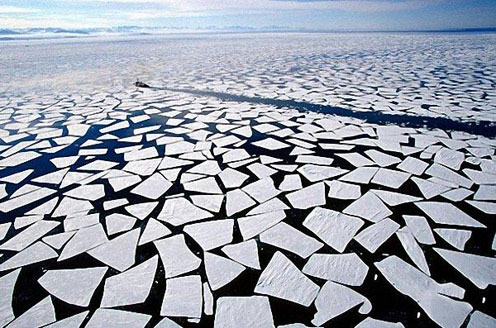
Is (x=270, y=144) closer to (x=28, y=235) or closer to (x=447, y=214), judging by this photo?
(x=447, y=214)

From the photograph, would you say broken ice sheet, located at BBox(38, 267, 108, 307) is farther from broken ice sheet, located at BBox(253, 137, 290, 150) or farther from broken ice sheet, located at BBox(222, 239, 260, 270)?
broken ice sheet, located at BBox(253, 137, 290, 150)

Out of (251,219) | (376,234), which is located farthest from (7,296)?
(376,234)

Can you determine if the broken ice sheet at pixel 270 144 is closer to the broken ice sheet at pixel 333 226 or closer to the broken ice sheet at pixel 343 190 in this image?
the broken ice sheet at pixel 343 190

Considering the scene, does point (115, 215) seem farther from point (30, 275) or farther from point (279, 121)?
point (279, 121)

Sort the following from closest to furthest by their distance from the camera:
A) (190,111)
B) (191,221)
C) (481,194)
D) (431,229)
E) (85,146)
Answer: (431,229)
(191,221)
(481,194)
(85,146)
(190,111)

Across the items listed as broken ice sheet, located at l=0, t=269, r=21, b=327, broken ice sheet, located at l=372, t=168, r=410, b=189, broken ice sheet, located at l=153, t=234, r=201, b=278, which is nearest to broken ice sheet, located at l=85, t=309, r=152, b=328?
broken ice sheet, located at l=153, t=234, r=201, b=278

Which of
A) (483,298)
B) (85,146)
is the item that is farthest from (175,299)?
(85,146)

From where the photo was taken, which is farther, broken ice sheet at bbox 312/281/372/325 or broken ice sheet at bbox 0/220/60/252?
broken ice sheet at bbox 0/220/60/252
